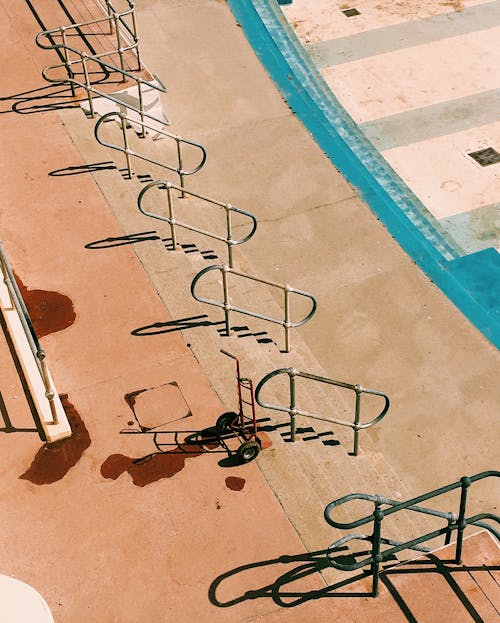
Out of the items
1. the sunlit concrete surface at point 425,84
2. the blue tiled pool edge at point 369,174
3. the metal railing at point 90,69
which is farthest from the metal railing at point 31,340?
the sunlit concrete surface at point 425,84

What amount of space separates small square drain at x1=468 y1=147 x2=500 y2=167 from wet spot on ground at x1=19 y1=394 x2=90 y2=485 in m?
9.30

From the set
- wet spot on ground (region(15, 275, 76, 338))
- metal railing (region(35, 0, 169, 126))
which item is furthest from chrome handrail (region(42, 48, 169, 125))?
wet spot on ground (region(15, 275, 76, 338))

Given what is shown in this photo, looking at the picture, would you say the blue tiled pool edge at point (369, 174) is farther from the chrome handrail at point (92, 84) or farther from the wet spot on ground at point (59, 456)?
the wet spot on ground at point (59, 456)

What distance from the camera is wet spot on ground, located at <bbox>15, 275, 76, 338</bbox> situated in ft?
37.9

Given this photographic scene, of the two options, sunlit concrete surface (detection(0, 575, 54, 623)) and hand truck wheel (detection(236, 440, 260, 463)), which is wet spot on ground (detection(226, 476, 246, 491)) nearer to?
hand truck wheel (detection(236, 440, 260, 463))

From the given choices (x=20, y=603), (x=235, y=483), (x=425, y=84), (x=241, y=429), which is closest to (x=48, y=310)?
(x=241, y=429)

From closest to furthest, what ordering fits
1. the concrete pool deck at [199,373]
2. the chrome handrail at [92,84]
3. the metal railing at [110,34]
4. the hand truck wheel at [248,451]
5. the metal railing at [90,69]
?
the concrete pool deck at [199,373] < the hand truck wheel at [248,451] < the chrome handrail at [92,84] < the metal railing at [90,69] < the metal railing at [110,34]

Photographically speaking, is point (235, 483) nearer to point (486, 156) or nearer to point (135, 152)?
point (135, 152)

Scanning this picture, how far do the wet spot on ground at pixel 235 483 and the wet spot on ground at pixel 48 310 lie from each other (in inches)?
122

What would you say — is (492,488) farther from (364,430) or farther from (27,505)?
(27,505)

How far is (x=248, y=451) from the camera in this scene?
9930 mm

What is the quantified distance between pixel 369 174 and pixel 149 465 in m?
7.81

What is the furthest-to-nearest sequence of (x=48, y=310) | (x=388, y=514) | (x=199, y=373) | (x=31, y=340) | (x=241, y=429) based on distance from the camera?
(x=48, y=310) → (x=199, y=373) → (x=241, y=429) → (x=31, y=340) → (x=388, y=514)

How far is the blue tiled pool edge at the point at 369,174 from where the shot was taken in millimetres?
13602
